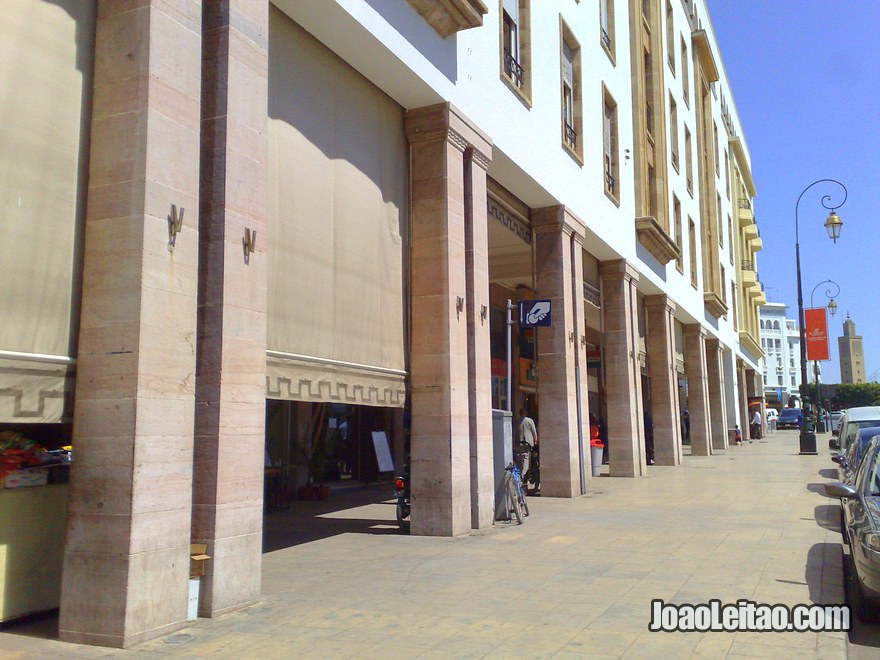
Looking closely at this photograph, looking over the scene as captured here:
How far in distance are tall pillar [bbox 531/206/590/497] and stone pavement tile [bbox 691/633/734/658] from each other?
35.1 ft

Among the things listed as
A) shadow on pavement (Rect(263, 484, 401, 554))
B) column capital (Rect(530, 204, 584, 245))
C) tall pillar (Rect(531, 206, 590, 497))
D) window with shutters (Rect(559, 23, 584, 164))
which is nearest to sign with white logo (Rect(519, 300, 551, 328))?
tall pillar (Rect(531, 206, 590, 497))

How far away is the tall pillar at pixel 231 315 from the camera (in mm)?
6730

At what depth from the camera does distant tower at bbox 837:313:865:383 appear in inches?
5812

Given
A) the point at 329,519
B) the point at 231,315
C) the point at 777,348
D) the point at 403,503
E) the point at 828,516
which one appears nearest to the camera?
the point at 231,315

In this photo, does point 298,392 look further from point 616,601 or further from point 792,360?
point 792,360

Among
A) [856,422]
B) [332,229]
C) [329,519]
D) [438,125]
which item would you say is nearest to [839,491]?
[332,229]

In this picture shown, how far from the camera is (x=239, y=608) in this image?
6809mm

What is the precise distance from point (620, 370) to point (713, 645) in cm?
1643

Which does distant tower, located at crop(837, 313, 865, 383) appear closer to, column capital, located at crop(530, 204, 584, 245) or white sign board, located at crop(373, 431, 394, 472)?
column capital, located at crop(530, 204, 584, 245)

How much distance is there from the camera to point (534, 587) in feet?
25.3

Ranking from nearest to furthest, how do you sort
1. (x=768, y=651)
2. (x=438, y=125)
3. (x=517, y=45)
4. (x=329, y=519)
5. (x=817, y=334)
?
1. (x=768, y=651)
2. (x=438, y=125)
3. (x=329, y=519)
4. (x=517, y=45)
5. (x=817, y=334)

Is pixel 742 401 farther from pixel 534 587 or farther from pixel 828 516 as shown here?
pixel 534 587

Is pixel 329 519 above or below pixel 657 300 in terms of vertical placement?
below

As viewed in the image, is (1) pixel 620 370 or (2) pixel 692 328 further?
(2) pixel 692 328
